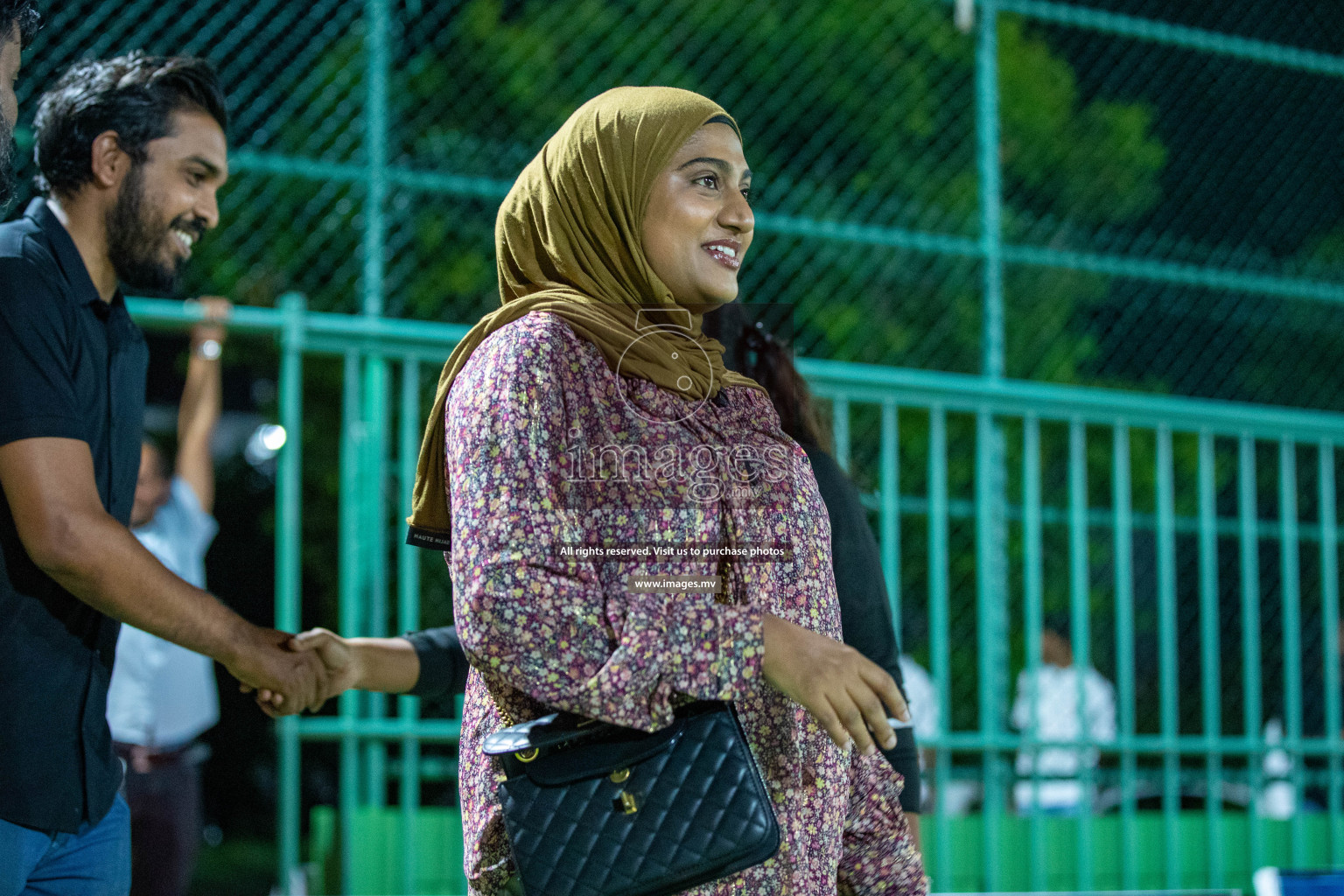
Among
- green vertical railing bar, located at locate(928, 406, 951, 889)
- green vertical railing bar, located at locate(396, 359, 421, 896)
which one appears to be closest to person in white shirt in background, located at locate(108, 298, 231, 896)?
green vertical railing bar, located at locate(396, 359, 421, 896)

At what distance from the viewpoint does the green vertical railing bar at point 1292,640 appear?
15.1ft

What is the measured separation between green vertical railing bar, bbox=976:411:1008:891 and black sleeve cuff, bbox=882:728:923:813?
193 cm

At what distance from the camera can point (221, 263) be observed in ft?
25.9

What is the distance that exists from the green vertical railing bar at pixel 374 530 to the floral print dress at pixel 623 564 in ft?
6.50

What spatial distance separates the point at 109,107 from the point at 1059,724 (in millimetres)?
5241

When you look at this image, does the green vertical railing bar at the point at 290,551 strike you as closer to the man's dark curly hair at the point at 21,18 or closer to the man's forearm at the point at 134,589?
the man's forearm at the point at 134,589

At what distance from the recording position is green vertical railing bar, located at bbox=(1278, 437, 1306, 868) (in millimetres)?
4594

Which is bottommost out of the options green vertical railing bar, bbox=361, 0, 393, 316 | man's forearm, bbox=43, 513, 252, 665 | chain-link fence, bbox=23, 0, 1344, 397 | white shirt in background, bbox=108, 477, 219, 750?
man's forearm, bbox=43, 513, 252, 665

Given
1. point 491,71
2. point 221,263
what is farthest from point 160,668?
point 491,71

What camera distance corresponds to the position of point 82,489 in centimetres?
208

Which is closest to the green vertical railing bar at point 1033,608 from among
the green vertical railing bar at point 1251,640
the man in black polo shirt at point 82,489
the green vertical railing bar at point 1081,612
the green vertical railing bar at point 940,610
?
the green vertical railing bar at point 1081,612

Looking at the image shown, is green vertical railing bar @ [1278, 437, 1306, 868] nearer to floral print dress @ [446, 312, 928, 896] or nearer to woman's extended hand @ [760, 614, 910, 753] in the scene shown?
floral print dress @ [446, 312, 928, 896]

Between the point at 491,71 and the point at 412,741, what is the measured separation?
5.16 metres

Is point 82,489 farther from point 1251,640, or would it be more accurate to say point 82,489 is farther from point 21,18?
point 1251,640
